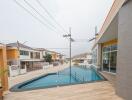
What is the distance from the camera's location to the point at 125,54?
5.07 metres

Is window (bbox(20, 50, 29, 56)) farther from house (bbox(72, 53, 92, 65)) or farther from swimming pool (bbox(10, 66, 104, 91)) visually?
house (bbox(72, 53, 92, 65))

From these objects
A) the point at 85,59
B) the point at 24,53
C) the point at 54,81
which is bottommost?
the point at 54,81

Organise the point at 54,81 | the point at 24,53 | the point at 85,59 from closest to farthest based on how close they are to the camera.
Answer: the point at 54,81 → the point at 24,53 → the point at 85,59

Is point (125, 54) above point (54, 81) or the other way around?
above

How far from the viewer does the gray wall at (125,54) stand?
477cm

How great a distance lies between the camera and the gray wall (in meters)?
4.77

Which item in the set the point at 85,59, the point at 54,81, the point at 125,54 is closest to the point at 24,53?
the point at 54,81

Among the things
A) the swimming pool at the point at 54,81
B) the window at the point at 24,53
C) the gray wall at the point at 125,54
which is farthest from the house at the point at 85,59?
the gray wall at the point at 125,54

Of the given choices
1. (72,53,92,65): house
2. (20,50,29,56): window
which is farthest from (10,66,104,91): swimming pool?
(72,53,92,65): house

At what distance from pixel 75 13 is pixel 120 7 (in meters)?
9.78

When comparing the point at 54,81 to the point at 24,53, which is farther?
the point at 24,53

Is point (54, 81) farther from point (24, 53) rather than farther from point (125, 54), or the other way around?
point (24, 53)

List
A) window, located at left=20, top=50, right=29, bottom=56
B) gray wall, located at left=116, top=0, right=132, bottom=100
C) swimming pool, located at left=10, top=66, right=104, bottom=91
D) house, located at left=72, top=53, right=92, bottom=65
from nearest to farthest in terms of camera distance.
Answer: gray wall, located at left=116, top=0, right=132, bottom=100
swimming pool, located at left=10, top=66, right=104, bottom=91
window, located at left=20, top=50, right=29, bottom=56
house, located at left=72, top=53, right=92, bottom=65

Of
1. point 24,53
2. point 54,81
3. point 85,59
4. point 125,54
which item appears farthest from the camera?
point 85,59
